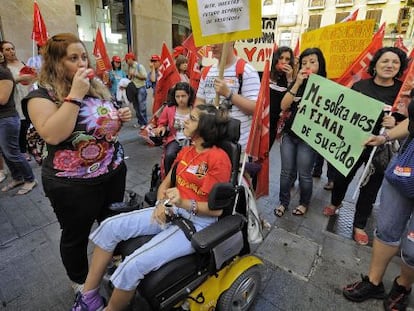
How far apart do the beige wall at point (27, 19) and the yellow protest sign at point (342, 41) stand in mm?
5859

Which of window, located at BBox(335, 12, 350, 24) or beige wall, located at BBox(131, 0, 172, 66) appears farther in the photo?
window, located at BBox(335, 12, 350, 24)

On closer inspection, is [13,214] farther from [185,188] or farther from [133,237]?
[185,188]

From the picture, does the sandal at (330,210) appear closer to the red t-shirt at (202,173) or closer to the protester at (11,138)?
the red t-shirt at (202,173)

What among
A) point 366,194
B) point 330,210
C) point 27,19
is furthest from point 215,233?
point 27,19

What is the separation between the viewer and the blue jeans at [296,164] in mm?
2859

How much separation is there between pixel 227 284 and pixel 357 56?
2990 mm

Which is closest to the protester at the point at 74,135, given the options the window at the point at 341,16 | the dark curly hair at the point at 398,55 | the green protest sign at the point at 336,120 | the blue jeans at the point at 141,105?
the green protest sign at the point at 336,120

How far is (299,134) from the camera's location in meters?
2.69

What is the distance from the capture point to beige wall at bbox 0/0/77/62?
5434 mm

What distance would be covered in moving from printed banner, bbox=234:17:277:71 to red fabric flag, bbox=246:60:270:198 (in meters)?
2.06


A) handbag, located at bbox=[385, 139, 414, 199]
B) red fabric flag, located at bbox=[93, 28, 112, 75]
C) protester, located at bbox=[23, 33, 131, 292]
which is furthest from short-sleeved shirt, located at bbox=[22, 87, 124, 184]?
red fabric flag, located at bbox=[93, 28, 112, 75]

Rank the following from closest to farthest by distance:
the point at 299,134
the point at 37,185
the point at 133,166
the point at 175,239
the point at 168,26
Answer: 1. the point at 175,239
2. the point at 299,134
3. the point at 37,185
4. the point at 133,166
5. the point at 168,26

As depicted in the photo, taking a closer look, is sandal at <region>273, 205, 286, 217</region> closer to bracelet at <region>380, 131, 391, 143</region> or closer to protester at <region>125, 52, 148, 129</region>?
bracelet at <region>380, 131, 391, 143</region>

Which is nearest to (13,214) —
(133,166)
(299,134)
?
(133,166)
